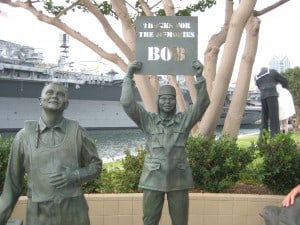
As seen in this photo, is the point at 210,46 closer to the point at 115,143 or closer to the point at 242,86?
the point at 242,86

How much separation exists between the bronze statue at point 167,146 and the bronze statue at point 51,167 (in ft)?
3.38

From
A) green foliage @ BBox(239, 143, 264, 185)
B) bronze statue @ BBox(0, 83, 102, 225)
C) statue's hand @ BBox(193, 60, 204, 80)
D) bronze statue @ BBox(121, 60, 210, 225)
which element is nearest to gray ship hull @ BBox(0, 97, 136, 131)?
green foliage @ BBox(239, 143, 264, 185)

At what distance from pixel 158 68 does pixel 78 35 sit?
4870mm

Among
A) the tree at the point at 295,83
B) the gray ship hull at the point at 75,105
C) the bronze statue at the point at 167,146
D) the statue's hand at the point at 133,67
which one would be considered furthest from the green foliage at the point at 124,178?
the gray ship hull at the point at 75,105

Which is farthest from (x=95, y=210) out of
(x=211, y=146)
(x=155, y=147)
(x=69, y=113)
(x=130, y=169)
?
(x=69, y=113)

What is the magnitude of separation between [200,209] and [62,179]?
3.25 m

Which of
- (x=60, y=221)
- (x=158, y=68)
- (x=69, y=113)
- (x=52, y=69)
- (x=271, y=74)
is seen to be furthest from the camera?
(x=69, y=113)

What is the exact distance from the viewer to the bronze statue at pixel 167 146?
3.60 m

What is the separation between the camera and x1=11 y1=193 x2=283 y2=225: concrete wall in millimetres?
5406

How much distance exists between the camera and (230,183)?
5738 mm

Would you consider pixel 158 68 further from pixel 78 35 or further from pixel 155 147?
pixel 78 35

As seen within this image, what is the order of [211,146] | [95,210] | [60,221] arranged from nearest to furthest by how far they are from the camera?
1. [60,221]
2. [95,210]
3. [211,146]

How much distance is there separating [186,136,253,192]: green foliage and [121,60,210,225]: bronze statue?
81.1 inches

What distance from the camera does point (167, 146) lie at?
11.8ft
